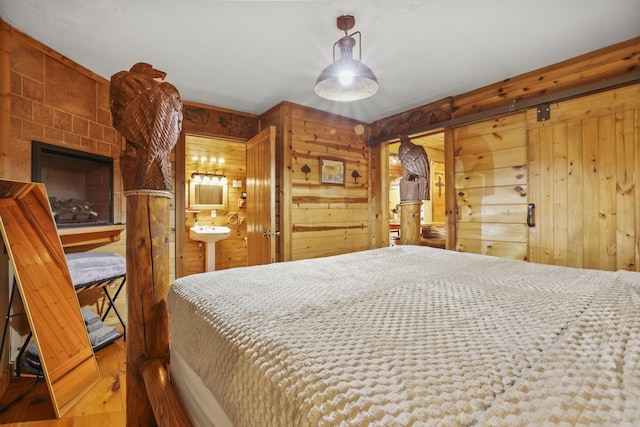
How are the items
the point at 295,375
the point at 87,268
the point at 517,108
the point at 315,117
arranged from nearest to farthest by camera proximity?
the point at 295,375, the point at 87,268, the point at 517,108, the point at 315,117

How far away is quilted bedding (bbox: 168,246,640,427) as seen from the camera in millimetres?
395

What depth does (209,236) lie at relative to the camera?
4523mm

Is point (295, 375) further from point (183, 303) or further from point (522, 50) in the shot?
point (522, 50)

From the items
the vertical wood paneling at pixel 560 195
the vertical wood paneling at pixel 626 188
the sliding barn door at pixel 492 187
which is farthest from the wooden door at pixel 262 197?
the vertical wood paneling at pixel 626 188

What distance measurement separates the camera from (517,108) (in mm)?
2652

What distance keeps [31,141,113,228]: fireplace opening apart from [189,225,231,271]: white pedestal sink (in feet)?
6.14

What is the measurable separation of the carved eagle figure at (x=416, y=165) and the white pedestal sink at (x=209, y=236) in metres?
3.39

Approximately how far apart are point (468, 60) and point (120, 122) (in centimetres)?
259

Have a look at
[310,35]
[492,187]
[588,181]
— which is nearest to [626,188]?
[588,181]

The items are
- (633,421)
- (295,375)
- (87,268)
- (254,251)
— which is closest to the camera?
(633,421)

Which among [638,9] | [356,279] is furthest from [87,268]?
[638,9]

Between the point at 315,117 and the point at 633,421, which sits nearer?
the point at 633,421

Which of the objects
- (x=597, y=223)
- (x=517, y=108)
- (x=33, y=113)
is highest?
(x=517, y=108)

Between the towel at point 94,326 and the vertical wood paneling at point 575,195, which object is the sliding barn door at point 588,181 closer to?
the vertical wood paneling at point 575,195
